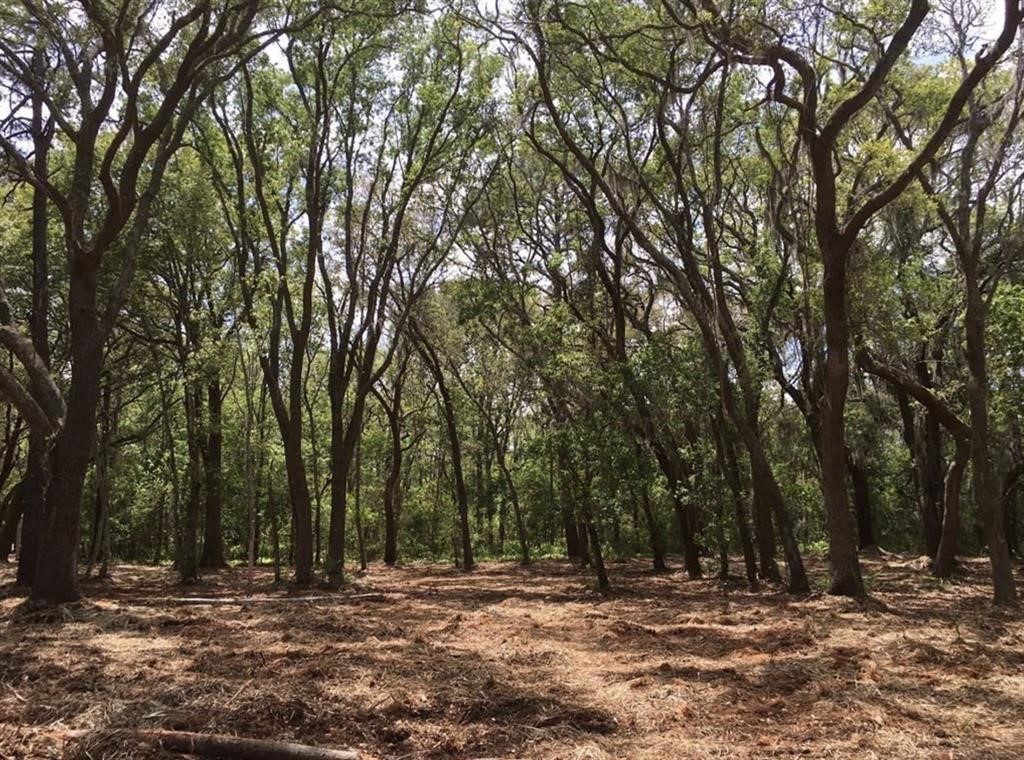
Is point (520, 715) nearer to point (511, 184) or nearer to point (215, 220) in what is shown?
point (215, 220)

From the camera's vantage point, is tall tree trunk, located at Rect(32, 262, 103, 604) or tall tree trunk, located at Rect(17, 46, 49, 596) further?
tall tree trunk, located at Rect(17, 46, 49, 596)

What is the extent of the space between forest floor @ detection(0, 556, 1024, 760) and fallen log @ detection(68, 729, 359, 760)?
100 mm

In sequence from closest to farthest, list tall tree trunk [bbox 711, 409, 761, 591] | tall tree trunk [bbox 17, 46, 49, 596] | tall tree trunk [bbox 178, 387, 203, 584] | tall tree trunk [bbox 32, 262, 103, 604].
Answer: tall tree trunk [bbox 32, 262, 103, 604] → tall tree trunk [bbox 17, 46, 49, 596] → tall tree trunk [bbox 711, 409, 761, 591] → tall tree trunk [bbox 178, 387, 203, 584]

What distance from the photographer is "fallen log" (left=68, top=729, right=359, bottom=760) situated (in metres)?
3.99

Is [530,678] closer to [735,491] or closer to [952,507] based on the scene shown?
[735,491]

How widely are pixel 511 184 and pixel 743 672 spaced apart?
14.3 metres

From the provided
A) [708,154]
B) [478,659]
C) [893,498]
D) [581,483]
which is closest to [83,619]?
[478,659]

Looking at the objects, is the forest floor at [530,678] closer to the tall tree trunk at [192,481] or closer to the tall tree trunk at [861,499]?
the tall tree trunk at [192,481]

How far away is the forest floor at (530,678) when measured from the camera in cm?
461

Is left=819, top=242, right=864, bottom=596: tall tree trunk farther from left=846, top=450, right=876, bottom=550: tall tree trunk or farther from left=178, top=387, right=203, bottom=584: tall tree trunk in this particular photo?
left=846, top=450, right=876, bottom=550: tall tree trunk

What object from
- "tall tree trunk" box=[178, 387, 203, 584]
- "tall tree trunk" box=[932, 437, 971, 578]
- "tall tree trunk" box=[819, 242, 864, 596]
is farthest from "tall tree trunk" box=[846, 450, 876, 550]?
"tall tree trunk" box=[178, 387, 203, 584]

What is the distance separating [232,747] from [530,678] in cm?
283

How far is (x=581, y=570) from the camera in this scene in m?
20.0

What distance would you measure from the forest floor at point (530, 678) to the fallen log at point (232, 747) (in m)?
0.10
